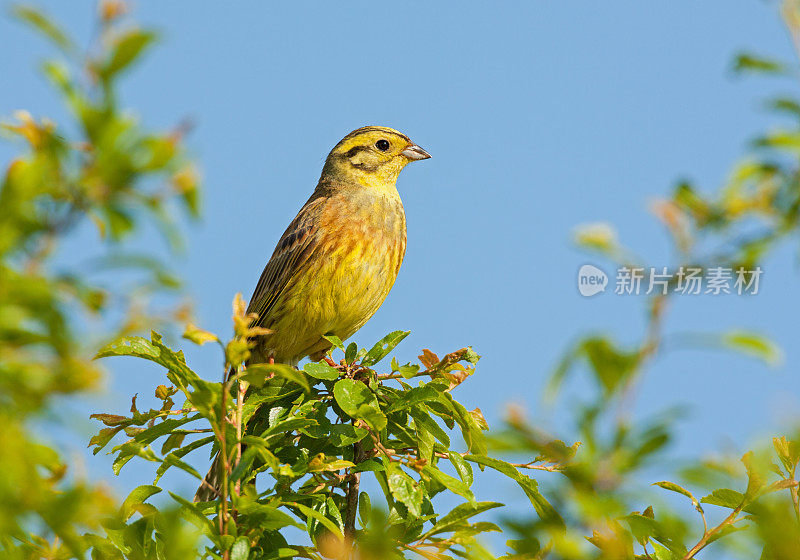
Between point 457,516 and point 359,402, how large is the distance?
634 millimetres

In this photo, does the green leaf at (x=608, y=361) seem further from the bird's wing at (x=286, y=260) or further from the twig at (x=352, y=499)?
the bird's wing at (x=286, y=260)

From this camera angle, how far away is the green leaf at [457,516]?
127 inches

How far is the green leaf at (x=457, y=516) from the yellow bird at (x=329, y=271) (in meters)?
3.08

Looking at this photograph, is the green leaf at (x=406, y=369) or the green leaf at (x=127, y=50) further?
the green leaf at (x=406, y=369)

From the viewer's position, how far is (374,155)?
7.40m

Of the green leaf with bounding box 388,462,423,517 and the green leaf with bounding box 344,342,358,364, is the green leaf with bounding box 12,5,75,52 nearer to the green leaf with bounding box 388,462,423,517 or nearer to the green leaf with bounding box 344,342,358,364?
the green leaf with bounding box 388,462,423,517

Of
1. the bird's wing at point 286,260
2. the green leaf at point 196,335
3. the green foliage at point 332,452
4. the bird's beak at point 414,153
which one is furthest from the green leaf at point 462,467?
the bird's beak at point 414,153

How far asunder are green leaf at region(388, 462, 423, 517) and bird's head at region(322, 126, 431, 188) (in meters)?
4.11

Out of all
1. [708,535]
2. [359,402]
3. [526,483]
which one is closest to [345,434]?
[359,402]

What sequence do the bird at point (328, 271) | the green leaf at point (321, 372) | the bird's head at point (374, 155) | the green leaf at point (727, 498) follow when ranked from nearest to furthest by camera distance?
the green leaf at point (727, 498)
the green leaf at point (321, 372)
the bird at point (328, 271)
the bird's head at point (374, 155)

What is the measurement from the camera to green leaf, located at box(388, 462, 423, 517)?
10.8ft

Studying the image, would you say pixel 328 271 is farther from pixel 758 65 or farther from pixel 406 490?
pixel 758 65

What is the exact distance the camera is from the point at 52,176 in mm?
1586

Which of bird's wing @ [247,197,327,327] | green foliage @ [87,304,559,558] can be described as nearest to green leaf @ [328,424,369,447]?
green foliage @ [87,304,559,558]
